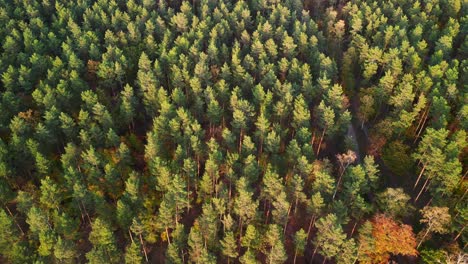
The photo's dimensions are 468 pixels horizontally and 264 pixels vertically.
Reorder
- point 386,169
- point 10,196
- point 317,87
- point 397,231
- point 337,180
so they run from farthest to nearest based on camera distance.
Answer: point 317,87 → point 386,169 → point 337,180 → point 10,196 → point 397,231

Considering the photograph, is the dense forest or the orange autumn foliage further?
the dense forest

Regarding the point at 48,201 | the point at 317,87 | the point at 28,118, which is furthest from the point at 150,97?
the point at 317,87

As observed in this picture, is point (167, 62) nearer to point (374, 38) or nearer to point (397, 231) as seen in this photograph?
point (374, 38)

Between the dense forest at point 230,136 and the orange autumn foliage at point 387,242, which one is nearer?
the orange autumn foliage at point 387,242
